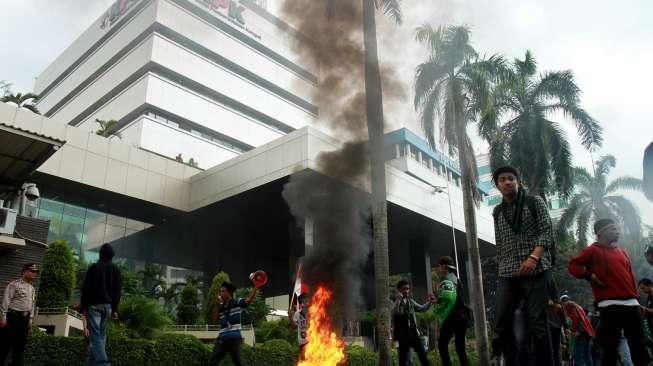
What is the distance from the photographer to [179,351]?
32.7ft

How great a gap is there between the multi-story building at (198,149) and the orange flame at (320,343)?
238 inches

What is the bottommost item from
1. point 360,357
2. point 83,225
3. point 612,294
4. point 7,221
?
point 360,357

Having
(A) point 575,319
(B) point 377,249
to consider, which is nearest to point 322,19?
(B) point 377,249

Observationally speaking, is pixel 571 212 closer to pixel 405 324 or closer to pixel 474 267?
pixel 474 267

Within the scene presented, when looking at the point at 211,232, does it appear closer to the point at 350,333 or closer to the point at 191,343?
the point at 350,333

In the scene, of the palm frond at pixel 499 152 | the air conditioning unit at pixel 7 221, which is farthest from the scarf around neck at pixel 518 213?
the palm frond at pixel 499 152

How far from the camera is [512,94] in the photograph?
21.0m

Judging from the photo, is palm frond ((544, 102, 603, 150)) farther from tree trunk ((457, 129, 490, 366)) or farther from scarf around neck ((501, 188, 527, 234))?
scarf around neck ((501, 188, 527, 234))

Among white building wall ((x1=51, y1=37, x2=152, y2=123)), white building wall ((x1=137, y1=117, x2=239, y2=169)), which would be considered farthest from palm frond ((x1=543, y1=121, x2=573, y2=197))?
white building wall ((x1=51, y1=37, x2=152, y2=123))

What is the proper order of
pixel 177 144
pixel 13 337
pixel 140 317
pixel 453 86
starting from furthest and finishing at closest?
pixel 177 144 < pixel 453 86 < pixel 140 317 < pixel 13 337

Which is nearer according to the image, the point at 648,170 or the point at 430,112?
the point at 648,170

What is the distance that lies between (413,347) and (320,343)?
2.81 meters

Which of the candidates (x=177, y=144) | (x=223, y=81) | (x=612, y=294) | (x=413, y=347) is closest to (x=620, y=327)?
(x=612, y=294)

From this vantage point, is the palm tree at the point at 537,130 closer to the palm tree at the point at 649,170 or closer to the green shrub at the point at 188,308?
Result: the green shrub at the point at 188,308
